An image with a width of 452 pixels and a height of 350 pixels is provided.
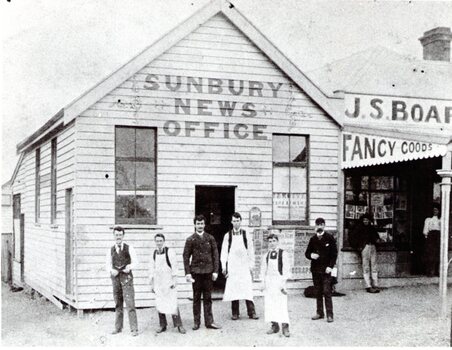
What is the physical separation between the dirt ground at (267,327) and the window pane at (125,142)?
9.78ft

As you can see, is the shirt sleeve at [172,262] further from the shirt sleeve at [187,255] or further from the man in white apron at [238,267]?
the man in white apron at [238,267]

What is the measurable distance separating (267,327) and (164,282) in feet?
5.94

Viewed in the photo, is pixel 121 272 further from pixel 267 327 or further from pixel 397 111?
pixel 397 111

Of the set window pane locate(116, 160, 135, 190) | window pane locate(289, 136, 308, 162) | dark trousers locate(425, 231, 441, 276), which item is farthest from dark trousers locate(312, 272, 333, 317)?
dark trousers locate(425, 231, 441, 276)

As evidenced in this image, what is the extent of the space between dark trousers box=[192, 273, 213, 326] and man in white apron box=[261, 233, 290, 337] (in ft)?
3.00

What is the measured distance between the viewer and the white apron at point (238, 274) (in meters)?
10.6

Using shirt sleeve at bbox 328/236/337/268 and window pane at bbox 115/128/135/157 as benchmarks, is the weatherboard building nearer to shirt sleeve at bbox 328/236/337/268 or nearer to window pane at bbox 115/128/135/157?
window pane at bbox 115/128/135/157

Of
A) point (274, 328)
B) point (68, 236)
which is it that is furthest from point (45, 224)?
point (274, 328)

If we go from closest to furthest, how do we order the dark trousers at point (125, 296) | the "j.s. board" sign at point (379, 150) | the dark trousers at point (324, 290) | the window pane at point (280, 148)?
the dark trousers at point (125, 296)
the dark trousers at point (324, 290)
the "j.s. board" sign at point (379, 150)
the window pane at point (280, 148)

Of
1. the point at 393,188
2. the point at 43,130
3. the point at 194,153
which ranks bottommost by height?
the point at 393,188

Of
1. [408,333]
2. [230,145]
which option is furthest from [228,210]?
[408,333]

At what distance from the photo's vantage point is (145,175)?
11922mm

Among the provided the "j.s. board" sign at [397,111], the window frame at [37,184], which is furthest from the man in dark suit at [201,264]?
the window frame at [37,184]

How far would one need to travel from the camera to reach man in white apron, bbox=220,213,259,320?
10.5 meters
